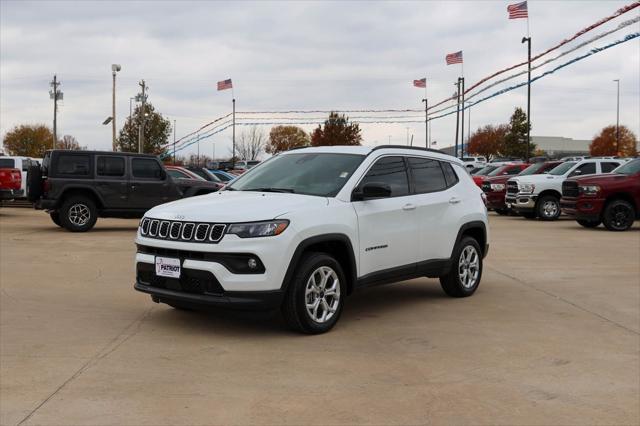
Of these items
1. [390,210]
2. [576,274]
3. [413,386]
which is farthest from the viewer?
[576,274]

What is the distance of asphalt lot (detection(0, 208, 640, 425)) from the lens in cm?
455

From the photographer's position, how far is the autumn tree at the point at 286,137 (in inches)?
4471

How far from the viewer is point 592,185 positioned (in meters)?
18.2

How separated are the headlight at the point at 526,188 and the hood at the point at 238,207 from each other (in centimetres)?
1648

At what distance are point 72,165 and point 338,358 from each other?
12.5 metres

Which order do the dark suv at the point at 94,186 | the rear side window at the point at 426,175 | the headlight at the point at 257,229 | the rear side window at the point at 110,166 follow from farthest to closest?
the rear side window at the point at 110,166, the dark suv at the point at 94,186, the rear side window at the point at 426,175, the headlight at the point at 257,229

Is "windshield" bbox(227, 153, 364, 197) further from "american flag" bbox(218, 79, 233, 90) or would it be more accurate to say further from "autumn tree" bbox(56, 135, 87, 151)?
"autumn tree" bbox(56, 135, 87, 151)

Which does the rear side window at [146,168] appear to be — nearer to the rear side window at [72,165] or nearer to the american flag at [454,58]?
the rear side window at [72,165]

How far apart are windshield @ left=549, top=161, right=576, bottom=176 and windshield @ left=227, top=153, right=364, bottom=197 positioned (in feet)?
53.3

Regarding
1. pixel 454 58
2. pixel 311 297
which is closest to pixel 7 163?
pixel 311 297

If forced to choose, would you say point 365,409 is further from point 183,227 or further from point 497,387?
point 183,227

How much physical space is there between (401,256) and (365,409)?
3128 mm

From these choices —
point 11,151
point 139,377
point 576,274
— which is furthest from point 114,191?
point 11,151

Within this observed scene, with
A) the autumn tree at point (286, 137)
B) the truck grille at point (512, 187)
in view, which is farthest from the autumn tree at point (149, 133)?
the truck grille at point (512, 187)
